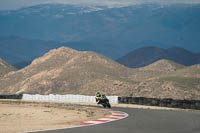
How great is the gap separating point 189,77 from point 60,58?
221 ft

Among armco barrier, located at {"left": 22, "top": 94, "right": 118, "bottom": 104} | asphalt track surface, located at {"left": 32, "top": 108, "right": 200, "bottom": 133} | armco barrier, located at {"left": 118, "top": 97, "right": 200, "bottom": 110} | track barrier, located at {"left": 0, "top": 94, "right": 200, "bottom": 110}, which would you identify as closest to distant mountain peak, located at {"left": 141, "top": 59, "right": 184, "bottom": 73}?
armco barrier, located at {"left": 22, "top": 94, "right": 118, "bottom": 104}

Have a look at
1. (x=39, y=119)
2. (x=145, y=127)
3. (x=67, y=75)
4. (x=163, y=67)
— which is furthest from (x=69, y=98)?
(x=163, y=67)

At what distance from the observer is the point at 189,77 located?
124m

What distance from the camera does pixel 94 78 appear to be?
477 feet

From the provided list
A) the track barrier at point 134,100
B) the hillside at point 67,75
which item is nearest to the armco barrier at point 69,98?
the track barrier at point 134,100

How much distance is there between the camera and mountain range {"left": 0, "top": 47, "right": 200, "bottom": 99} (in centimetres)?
11255

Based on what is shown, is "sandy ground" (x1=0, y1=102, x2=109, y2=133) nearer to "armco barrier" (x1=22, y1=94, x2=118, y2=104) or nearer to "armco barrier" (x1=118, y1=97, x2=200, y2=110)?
"armco barrier" (x1=118, y1=97, x2=200, y2=110)

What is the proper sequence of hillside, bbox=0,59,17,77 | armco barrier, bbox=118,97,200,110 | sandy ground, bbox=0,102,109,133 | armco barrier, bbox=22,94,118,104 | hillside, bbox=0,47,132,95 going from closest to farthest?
sandy ground, bbox=0,102,109,133
armco barrier, bbox=118,97,200,110
armco barrier, bbox=22,94,118,104
hillside, bbox=0,47,132,95
hillside, bbox=0,59,17,77

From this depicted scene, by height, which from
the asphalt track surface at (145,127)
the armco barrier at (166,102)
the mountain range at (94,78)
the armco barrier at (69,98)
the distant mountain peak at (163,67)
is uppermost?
the distant mountain peak at (163,67)

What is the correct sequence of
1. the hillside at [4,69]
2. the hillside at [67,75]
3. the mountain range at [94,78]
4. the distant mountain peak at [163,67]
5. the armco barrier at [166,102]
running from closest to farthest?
1. the armco barrier at [166,102]
2. the mountain range at [94,78]
3. the hillside at [67,75]
4. the hillside at [4,69]
5. the distant mountain peak at [163,67]

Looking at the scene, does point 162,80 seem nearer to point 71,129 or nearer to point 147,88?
point 147,88

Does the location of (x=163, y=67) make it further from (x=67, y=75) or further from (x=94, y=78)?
(x=94, y=78)

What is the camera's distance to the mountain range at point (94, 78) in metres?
113

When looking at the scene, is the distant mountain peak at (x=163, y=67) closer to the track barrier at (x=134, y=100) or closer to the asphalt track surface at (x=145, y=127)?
the track barrier at (x=134, y=100)
